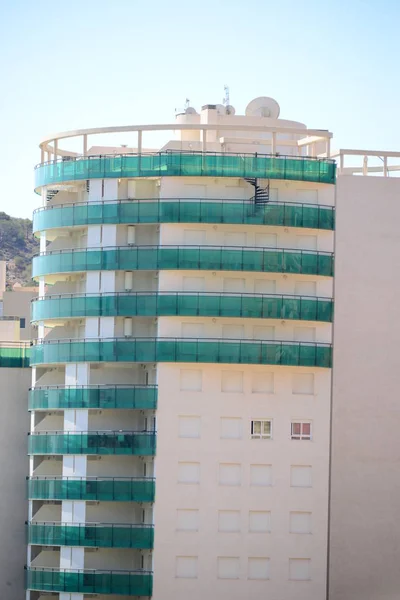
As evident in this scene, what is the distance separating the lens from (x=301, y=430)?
243 feet

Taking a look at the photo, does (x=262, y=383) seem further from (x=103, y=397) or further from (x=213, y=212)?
(x=213, y=212)

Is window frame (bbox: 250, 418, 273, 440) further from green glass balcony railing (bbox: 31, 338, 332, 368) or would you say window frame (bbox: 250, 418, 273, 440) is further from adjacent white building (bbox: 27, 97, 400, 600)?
green glass balcony railing (bbox: 31, 338, 332, 368)

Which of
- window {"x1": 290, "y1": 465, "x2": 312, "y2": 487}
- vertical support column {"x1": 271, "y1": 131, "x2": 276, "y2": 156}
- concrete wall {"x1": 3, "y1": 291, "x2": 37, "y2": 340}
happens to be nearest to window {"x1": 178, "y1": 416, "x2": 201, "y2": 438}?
window {"x1": 290, "y1": 465, "x2": 312, "y2": 487}

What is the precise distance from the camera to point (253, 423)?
7369cm

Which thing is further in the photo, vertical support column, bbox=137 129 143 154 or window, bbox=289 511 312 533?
vertical support column, bbox=137 129 143 154

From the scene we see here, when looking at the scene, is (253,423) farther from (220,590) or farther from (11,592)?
(11,592)

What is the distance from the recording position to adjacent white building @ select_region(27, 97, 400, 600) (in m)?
73.2

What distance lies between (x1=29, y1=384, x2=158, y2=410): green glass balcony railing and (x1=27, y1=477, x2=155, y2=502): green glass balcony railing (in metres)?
3.56

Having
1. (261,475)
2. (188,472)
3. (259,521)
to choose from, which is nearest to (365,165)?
(261,475)

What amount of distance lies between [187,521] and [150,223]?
1464cm

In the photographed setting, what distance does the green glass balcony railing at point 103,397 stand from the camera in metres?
73.6

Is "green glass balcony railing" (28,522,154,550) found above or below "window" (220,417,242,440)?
below

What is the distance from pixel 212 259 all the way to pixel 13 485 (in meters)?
17.6

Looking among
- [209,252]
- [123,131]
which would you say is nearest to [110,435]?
[209,252]
